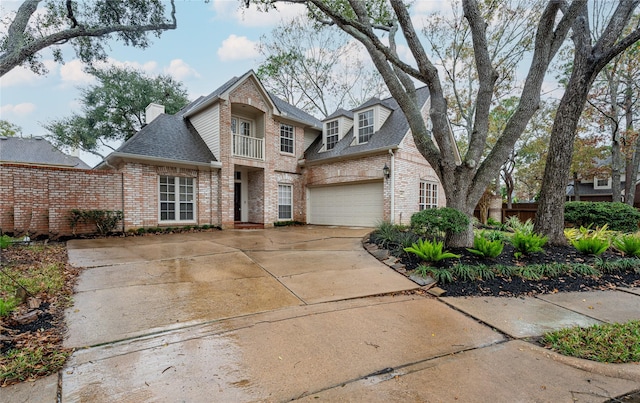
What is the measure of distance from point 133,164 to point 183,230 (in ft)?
9.30

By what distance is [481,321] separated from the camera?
3.08 metres

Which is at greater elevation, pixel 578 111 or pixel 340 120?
pixel 340 120

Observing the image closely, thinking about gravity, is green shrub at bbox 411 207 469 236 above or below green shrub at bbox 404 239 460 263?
above

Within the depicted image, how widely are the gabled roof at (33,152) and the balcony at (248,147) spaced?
14.0 meters

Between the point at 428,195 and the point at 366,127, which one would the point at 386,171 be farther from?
the point at 428,195

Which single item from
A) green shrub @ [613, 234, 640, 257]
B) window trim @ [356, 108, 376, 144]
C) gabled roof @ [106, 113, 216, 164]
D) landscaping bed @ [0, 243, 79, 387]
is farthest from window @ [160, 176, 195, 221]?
green shrub @ [613, 234, 640, 257]

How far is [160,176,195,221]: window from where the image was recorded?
1041cm

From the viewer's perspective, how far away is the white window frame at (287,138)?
1309cm

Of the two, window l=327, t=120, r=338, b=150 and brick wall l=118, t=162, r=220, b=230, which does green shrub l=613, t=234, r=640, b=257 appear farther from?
brick wall l=118, t=162, r=220, b=230

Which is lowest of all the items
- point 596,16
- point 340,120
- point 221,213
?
point 221,213

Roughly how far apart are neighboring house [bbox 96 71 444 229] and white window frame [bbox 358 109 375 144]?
0.15 ft

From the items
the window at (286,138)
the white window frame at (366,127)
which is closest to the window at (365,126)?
the white window frame at (366,127)

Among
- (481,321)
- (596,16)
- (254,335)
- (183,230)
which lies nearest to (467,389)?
(481,321)

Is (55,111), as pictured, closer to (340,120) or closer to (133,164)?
(133,164)
